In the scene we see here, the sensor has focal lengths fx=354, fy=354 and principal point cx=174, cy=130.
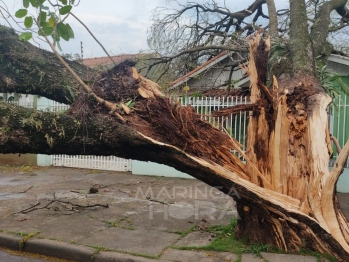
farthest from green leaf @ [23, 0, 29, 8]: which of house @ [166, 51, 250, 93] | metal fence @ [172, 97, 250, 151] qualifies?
house @ [166, 51, 250, 93]

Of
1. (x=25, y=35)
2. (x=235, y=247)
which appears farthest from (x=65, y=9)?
(x=235, y=247)

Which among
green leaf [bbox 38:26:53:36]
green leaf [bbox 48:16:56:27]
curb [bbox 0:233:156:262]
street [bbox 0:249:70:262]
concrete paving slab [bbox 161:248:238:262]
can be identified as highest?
green leaf [bbox 48:16:56:27]

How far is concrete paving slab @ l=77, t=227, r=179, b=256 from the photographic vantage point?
14.6ft

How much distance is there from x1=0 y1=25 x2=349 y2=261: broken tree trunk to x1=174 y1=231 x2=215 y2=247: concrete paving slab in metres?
0.45

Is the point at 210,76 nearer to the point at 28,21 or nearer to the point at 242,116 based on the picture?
the point at 242,116

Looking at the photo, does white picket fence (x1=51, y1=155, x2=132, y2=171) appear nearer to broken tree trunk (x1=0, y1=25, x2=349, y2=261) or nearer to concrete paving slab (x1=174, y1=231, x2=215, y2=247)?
concrete paving slab (x1=174, y1=231, x2=215, y2=247)

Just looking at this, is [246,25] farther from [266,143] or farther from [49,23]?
[49,23]

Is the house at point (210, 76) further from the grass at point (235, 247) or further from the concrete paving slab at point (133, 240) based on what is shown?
the grass at point (235, 247)

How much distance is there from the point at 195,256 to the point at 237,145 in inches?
56.7

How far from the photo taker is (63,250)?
448 cm

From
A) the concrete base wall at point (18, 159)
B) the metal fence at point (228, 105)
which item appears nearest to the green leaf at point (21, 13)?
the metal fence at point (228, 105)

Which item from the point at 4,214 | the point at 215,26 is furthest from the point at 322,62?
the point at 4,214

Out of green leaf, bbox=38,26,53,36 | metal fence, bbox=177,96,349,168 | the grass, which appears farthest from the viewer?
metal fence, bbox=177,96,349,168

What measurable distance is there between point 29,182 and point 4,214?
124 inches
